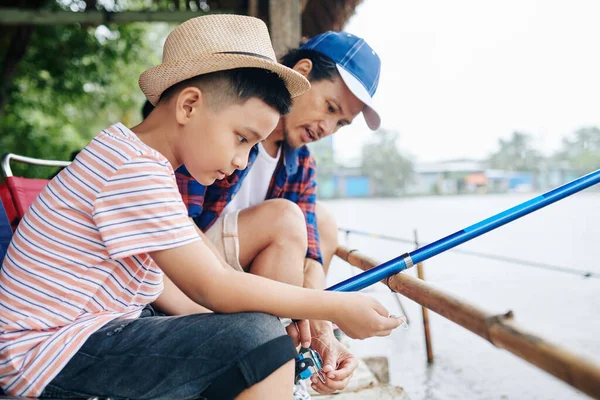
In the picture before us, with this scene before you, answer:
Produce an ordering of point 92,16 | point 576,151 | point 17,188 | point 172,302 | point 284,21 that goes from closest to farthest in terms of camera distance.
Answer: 1. point 172,302
2. point 17,188
3. point 284,21
4. point 92,16
5. point 576,151

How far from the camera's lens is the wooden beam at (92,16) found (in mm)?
3145

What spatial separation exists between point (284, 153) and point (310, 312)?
2.95ft

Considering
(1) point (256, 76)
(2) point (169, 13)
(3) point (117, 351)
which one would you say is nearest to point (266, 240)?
(1) point (256, 76)

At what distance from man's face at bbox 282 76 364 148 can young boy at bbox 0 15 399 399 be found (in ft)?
1.87

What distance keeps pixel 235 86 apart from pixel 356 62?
0.67m

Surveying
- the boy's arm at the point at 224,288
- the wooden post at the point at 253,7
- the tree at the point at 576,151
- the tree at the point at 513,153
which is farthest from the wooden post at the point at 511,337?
the tree at the point at 513,153

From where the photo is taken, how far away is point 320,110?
60.2 inches

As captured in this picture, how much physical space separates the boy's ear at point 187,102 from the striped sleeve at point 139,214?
159 mm

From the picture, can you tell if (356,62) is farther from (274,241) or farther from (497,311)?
(497,311)

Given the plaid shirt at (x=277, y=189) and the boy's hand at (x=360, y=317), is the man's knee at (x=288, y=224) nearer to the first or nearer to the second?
the plaid shirt at (x=277, y=189)

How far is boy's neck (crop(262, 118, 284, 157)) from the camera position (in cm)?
163

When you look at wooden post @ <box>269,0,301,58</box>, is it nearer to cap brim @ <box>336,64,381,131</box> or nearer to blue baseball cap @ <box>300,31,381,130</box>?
blue baseball cap @ <box>300,31,381,130</box>

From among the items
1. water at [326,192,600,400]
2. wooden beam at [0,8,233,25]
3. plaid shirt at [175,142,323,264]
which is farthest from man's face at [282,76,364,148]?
wooden beam at [0,8,233,25]

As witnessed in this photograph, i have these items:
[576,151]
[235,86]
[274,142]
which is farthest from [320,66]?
[576,151]
